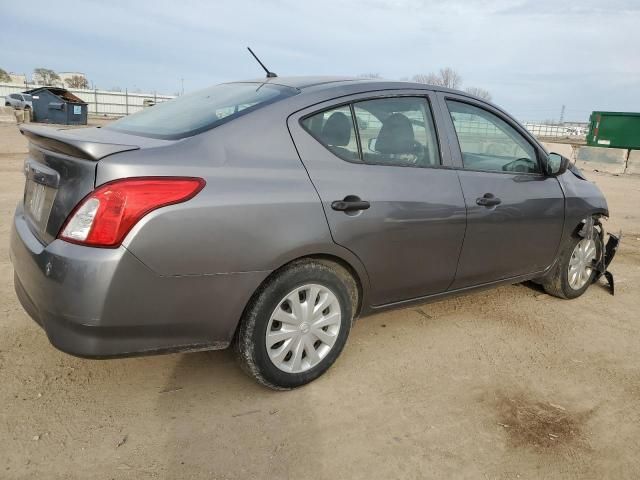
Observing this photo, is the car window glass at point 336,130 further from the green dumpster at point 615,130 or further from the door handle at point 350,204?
the green dumpster at point 615,130

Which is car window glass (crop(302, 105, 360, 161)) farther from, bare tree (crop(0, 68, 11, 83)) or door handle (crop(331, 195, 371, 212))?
bare tree (crop(0, 68, 11, 83))

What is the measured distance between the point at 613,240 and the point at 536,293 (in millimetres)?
866

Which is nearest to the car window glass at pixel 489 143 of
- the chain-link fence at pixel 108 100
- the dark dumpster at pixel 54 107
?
the dark dumpster at pixel 54 107

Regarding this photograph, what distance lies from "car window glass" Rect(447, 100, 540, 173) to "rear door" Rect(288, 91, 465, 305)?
0.23 metres

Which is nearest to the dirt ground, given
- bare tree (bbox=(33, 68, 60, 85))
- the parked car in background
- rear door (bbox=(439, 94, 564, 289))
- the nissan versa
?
the nissan versa

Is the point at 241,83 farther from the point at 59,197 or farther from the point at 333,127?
the point at 59,197

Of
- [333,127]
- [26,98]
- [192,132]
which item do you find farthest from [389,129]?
[26,98]

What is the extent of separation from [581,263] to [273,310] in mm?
3097

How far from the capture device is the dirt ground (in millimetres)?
2260

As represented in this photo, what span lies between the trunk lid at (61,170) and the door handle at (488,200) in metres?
2.01

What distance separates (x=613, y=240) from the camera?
4730mm

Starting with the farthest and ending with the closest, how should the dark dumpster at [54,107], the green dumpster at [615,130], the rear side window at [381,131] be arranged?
the dark dumpster at [54,107] < the green dumpster at [615,130] < the rear side window at [381,131]

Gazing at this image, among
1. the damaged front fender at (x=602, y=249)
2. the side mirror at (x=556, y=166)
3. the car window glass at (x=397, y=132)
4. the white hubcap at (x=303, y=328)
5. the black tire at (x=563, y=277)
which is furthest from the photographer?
the damaged front fender at (x=602, y=249)

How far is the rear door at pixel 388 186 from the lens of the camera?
273 centimetres
